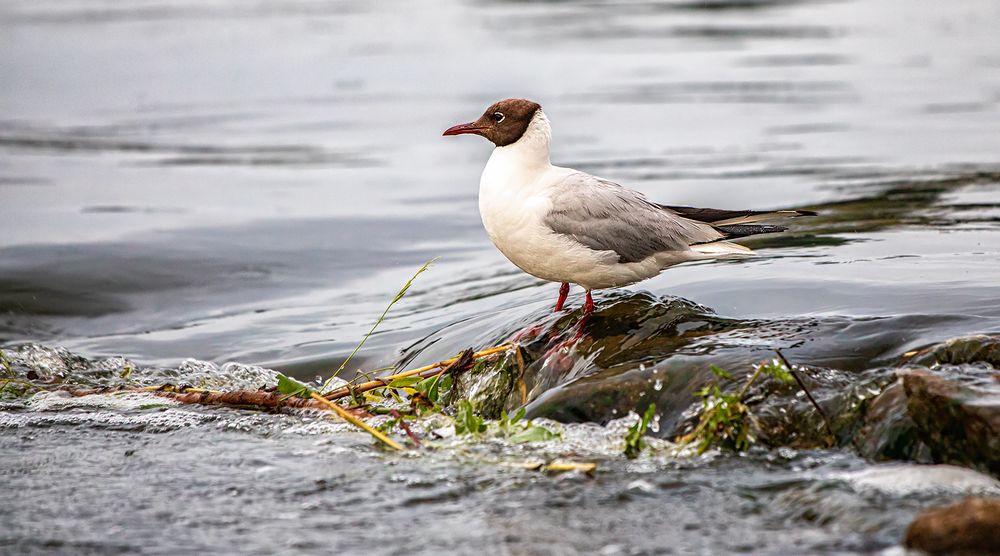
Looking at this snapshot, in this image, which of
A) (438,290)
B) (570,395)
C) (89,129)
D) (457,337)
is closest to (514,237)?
(570,395)

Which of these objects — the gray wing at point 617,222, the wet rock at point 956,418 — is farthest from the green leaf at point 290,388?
the wet rock at point 956,418

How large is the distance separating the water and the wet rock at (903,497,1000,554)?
0.23m

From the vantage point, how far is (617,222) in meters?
6.90

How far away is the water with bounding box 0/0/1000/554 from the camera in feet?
16.5

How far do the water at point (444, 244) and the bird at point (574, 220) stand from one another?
15.2 inches

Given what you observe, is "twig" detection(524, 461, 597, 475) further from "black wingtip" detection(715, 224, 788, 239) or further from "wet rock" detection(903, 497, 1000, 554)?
"black wingtip" detection(715, 224, 788, 239)

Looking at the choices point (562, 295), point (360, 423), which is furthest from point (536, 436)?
point (562, 295)

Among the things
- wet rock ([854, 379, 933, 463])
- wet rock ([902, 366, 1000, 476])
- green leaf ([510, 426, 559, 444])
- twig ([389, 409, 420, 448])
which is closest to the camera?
wet rock ([902, 366, 1000, 476])

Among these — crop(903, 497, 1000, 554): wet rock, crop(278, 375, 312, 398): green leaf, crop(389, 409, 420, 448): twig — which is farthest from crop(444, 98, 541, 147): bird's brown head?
crop(903, 497, 1000, 554): wet rock

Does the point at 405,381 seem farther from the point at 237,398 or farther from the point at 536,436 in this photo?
the point at 536,436

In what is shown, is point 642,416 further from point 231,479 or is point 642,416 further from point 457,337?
point 457,337

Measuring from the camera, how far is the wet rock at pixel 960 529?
13.1 feet

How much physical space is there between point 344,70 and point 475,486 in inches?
811

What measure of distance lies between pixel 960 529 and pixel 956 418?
3.34 ft
